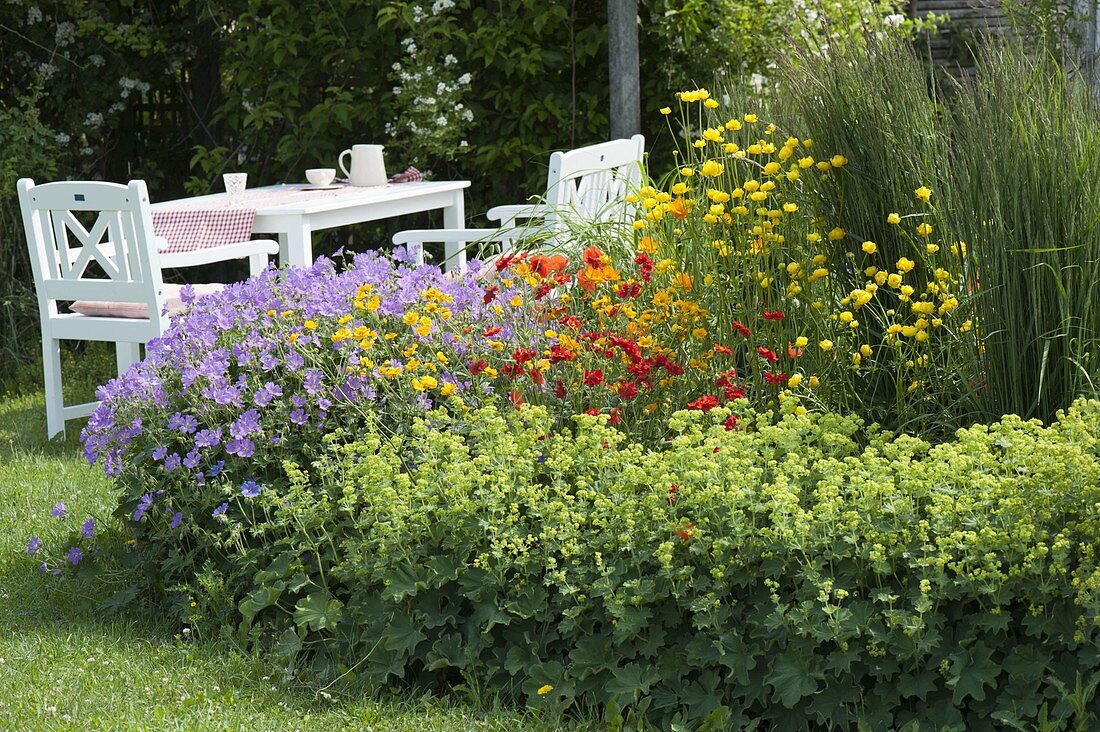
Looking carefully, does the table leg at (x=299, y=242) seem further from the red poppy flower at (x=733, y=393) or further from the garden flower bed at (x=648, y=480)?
the red poppy flower at (x=733, y=393)

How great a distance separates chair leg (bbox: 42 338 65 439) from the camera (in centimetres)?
458

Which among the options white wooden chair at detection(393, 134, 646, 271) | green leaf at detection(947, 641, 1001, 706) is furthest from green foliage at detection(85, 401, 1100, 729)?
white wooden chair at detection(393, 134, 646, 271)

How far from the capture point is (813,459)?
2576 millimetres

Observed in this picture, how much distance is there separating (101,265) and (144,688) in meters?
2.25

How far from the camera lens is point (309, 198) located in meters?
5.09

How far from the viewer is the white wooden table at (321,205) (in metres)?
4.76

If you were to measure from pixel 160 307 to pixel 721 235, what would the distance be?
2.12 m

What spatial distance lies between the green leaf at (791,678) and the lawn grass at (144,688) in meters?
0.37

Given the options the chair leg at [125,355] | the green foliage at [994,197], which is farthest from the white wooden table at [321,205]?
the green foliage at [994,197]

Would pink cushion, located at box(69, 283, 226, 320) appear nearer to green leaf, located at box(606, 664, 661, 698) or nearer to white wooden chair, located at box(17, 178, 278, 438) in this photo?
white wooden chair, located at box(17, 178, 278, 438)

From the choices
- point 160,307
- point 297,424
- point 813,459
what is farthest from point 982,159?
point 160,307

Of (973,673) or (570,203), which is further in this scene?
(570,203)

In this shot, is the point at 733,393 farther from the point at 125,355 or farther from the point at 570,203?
the point at 125,355

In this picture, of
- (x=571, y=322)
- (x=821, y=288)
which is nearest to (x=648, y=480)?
(x=571, y=322)
